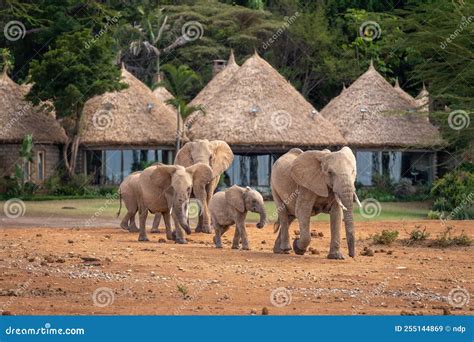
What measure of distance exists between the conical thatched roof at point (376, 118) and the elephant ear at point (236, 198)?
22.9 metres

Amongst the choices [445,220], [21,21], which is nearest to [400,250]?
[445,220]

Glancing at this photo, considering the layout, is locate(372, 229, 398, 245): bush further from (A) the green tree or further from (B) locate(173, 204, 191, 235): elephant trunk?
(A) the green tree

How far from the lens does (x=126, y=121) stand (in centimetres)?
4109

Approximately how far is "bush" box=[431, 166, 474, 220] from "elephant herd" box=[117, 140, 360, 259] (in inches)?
352

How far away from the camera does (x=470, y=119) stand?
2736 cm


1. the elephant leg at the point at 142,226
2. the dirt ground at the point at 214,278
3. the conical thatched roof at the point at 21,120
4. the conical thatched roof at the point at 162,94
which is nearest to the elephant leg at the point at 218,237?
the dirt ground at the point at 214,278

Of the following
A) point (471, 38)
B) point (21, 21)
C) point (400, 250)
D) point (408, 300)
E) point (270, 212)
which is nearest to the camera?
point (408, 300)

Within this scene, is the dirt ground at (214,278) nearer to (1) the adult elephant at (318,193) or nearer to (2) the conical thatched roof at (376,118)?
(1) the adult elephant at (318,193)

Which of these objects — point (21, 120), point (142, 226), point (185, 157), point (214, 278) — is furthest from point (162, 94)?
point (214, 278)

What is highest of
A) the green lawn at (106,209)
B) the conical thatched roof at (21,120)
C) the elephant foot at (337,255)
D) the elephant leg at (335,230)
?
the conical thatched roof at (21,120)

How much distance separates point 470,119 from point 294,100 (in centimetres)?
1546

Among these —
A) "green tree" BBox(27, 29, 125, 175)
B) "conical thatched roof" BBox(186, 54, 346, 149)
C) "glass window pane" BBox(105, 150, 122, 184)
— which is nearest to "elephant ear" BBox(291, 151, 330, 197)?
"green tree" BBox(27, 29, 125, 175)

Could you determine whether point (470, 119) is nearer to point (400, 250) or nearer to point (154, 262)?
point (400, 250)

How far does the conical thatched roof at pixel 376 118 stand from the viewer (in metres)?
42.9
